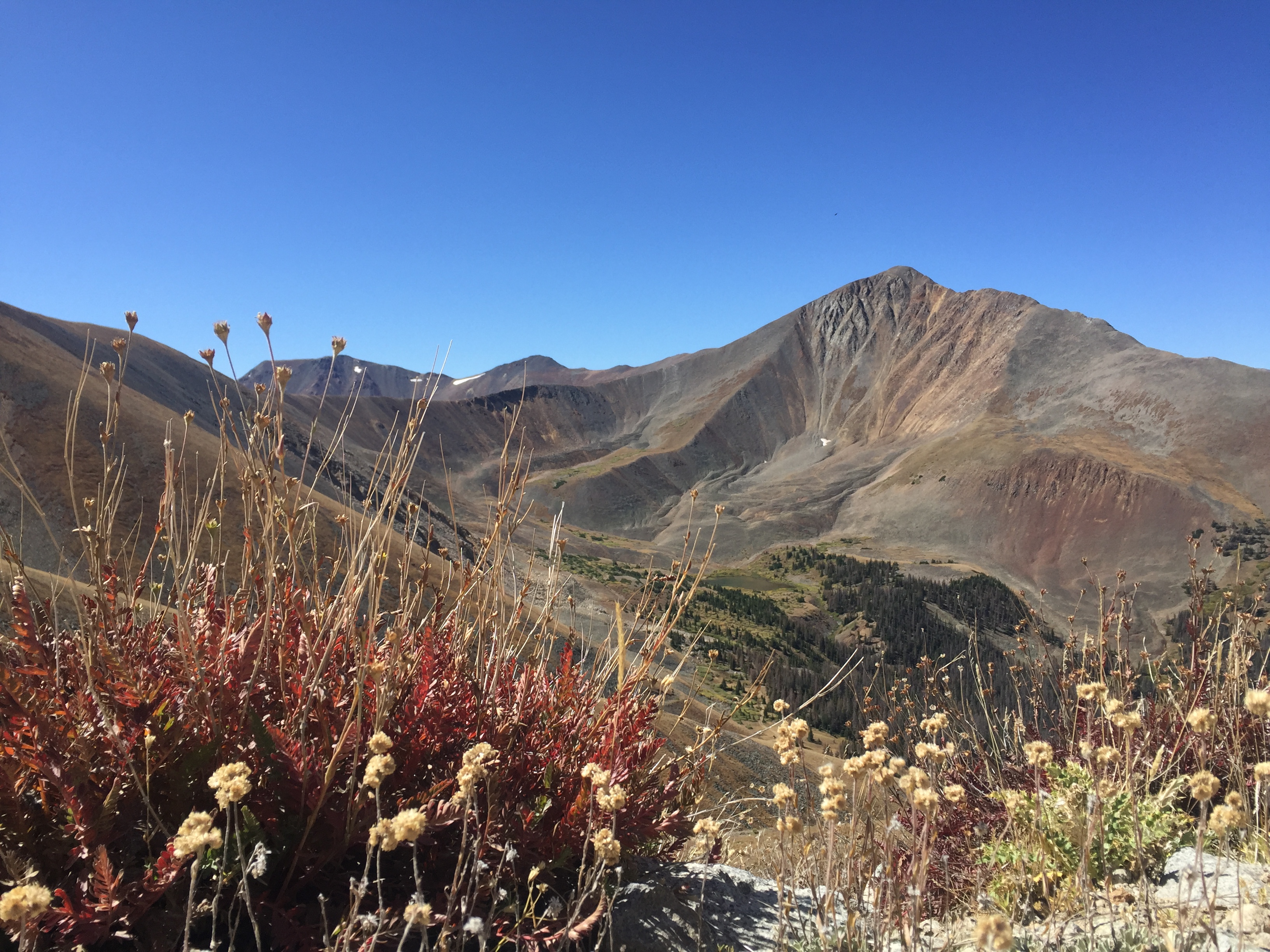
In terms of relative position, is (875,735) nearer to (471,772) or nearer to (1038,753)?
(1038,753)

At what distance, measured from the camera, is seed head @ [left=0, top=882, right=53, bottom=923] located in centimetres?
94

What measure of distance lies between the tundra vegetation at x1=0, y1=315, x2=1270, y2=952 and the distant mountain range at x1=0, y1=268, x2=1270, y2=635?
55.6 ft

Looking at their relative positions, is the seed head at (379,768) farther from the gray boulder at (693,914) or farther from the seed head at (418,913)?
the gray boulder at (693,914)

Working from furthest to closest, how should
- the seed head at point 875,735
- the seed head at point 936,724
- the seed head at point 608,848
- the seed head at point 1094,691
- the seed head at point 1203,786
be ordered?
the seed head at point 936,724 < the seed head at point 1094,691 < the seed head at point 875,735 < the seed head at point 608,848 < the seed head at point 1203,786

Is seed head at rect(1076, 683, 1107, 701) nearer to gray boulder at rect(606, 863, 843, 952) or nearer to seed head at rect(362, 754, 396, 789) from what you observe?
gray boulder at rect(606, 863, 843, 952)

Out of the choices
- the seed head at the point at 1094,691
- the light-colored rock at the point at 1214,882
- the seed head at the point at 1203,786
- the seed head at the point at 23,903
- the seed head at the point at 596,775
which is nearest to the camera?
the seed head at the point at 23,903

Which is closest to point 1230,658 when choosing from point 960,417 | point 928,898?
point 928,898

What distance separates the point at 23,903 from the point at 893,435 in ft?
296

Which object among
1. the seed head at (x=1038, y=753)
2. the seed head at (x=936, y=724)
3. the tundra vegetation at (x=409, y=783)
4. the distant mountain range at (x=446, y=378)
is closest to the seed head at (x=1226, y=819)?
the tundra vegetation at (x=409, y=783)

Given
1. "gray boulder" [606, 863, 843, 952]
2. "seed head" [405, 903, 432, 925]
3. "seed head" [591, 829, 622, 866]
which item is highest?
"seed head" [591, 829, 622, 866]

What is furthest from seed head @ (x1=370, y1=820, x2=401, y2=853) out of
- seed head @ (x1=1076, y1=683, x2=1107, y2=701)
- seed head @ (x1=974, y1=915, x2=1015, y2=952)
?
seed head @ (x1=1076, y1=683, x2=1107, y2=701)

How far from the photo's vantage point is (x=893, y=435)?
85000mm

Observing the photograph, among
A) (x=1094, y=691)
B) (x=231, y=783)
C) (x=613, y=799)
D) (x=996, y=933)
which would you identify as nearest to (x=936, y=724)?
(x=1094, y=691)

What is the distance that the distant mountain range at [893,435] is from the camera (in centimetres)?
4872
